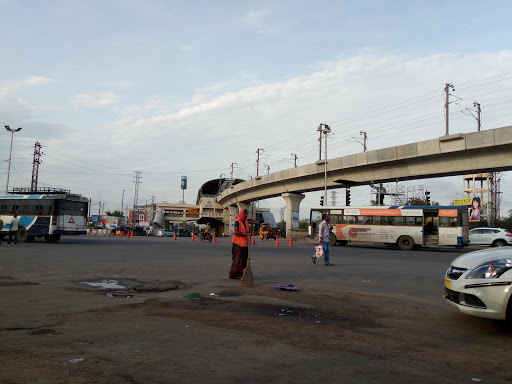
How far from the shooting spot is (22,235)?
25.2m

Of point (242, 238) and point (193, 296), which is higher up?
point (242, 238)

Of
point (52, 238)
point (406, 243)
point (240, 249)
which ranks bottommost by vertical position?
point (52, 238)

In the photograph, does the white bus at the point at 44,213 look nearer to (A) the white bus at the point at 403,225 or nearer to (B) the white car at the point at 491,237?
(A) the white bus at the point at 403,225

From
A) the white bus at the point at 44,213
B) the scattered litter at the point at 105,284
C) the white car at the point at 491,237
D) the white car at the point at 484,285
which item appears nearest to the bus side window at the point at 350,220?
the white car at the point at 491,237

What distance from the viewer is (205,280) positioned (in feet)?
31.1

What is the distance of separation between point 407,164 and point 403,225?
6.20 meters

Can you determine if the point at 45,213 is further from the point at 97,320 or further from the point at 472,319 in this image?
the point at 472,319

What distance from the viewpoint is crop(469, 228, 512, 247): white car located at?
28.0 metres

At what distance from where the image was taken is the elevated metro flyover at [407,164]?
25.5 m

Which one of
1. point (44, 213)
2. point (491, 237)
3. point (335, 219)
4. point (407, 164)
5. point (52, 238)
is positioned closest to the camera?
point (44, 213)

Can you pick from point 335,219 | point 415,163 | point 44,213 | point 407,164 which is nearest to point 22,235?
point 44,213

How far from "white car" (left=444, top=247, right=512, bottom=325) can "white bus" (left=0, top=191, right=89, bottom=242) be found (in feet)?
80.5

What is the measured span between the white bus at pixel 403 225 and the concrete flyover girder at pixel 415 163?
372 cm

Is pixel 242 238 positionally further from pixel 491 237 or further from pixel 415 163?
pixel 491 237
